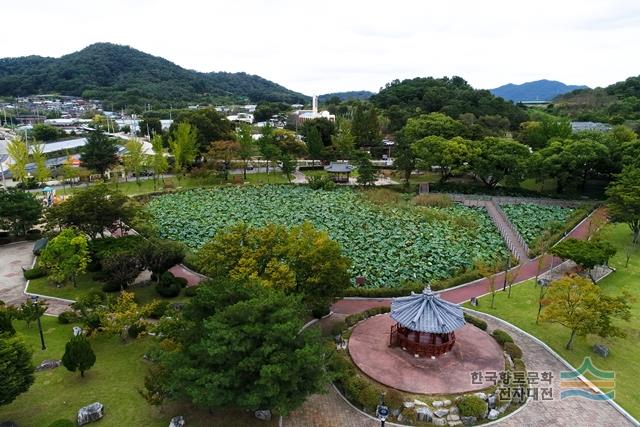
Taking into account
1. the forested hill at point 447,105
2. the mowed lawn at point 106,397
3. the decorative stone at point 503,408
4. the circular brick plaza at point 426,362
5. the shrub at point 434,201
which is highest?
the forested hill at point 447,105

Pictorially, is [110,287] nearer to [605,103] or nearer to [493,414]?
[493,414]

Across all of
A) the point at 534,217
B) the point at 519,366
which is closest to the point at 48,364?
the point at 519,366

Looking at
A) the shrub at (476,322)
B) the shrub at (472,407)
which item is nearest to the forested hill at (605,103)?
the shrub at (476,322)

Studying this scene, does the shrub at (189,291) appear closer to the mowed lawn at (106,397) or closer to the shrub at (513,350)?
the mowed lawn at (106,397)

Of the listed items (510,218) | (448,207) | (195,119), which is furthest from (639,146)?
(195,119)

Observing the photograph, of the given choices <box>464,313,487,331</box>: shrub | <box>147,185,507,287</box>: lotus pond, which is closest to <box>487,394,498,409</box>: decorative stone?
<box>464,313,487,331</box>: shrub

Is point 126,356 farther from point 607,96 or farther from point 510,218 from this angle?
point 607,96

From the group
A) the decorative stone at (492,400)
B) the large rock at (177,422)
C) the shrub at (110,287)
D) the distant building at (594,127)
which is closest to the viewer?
the large rock at (177,422)
